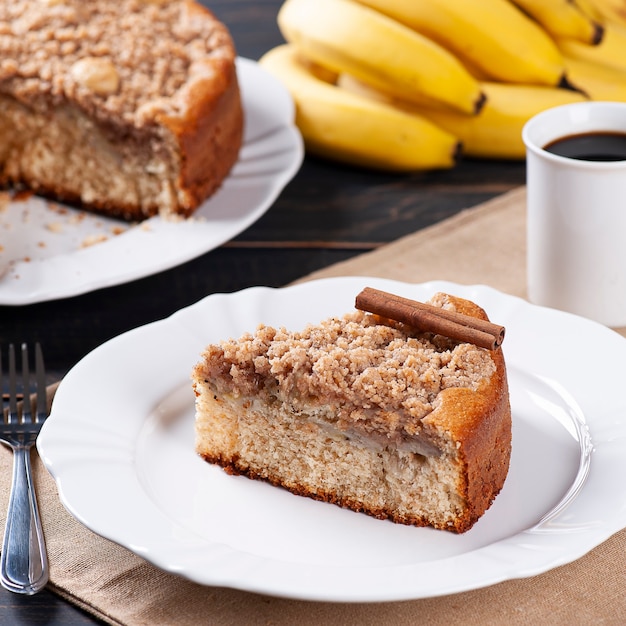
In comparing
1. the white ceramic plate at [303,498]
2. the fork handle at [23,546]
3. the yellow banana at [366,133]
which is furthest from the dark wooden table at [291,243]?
the fork handle at [23,546]

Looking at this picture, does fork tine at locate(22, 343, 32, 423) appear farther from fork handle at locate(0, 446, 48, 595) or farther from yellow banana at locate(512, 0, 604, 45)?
yellow banana at locate(512, 0, 604, 45)

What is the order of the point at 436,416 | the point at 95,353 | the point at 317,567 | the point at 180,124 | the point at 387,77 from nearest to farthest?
the point at 317,567, the point at 436,416, the point at 95,353, the point at 180,124, the point at 387,77

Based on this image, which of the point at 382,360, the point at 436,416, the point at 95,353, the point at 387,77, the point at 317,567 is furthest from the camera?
the point at 387,77

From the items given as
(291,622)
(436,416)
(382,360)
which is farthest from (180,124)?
(291,622)

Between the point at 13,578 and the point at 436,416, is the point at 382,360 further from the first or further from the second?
the point at 13,578

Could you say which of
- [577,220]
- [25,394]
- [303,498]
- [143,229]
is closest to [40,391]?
[25,394]

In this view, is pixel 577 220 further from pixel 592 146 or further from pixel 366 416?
pixel 366 416
